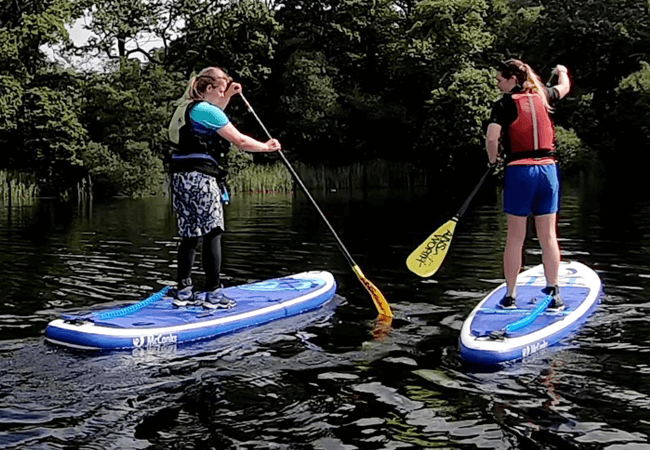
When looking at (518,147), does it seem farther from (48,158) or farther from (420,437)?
(48,158)

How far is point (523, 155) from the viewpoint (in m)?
5.95

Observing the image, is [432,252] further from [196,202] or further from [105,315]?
[105,315]

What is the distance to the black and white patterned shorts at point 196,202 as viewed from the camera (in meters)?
6.22

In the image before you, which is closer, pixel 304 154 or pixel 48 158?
pixel 48 158

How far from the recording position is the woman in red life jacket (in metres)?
5.92

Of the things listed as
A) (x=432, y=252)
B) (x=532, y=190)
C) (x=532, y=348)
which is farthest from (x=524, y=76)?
(x=532, y=348)

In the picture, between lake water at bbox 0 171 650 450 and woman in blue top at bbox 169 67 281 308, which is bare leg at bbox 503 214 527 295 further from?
woman in blue top at bbox 169 67 281 308

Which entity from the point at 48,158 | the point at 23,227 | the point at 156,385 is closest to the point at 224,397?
the point at 156,385

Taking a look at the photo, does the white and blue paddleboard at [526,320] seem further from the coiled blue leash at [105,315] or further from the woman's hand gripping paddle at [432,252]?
the coiled blue leash at [105,315]

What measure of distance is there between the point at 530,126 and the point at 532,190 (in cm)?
47

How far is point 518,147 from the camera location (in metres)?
5.95

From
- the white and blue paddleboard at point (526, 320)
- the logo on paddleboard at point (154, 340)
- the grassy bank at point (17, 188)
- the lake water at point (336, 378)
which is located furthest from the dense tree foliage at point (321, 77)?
the logo on paddleboard at point (154, 340)

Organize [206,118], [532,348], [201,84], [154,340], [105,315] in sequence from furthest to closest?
1. [201,84]
2. [206,118]
3. [105,315]
4. [154,340]
5. [532,348]

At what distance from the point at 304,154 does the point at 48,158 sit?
1169cm
